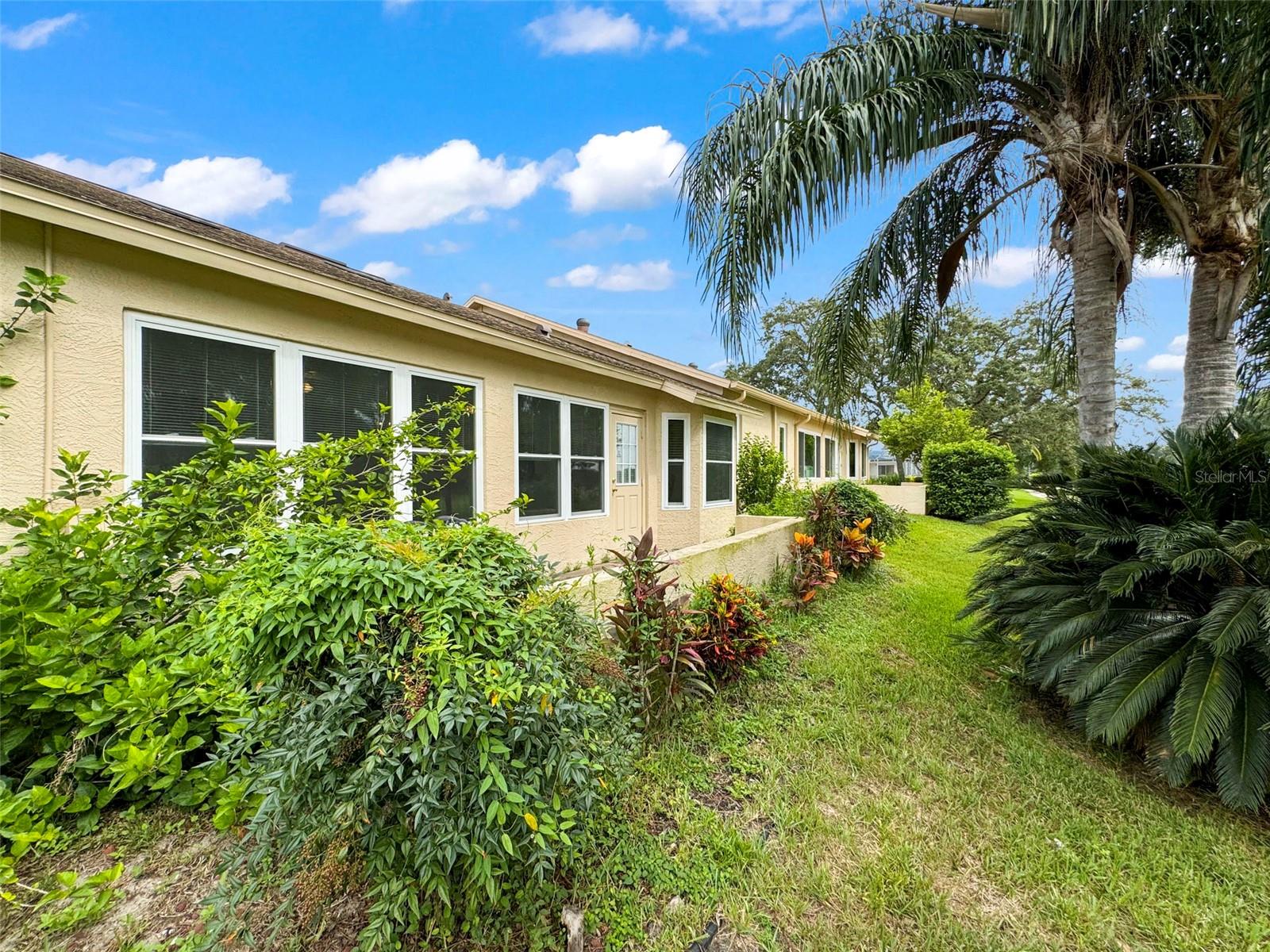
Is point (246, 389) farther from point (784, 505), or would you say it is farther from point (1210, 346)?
point (784, 505)

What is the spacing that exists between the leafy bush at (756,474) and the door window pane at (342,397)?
831cm

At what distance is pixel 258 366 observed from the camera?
4.43m

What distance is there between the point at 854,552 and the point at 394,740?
271 inches

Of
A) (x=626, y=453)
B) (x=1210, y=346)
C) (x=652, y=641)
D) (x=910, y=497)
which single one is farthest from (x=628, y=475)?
(x=910, y=497)

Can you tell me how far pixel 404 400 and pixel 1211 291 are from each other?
761 centimetres

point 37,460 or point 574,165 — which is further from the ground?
point 574,165

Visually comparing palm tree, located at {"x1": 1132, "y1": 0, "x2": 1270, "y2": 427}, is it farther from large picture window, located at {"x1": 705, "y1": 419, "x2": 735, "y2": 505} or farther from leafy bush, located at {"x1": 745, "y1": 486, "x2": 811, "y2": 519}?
large picture window, located at {"x1": 705, "y1": 419, "x2": 735, "y2": 505}

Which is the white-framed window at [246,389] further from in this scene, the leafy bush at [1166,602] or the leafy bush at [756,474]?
the leafy bush at [756,474]

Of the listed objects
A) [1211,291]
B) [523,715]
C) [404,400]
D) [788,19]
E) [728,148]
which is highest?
[788,19]

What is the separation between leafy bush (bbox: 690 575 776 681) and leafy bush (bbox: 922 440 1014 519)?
13.3 meters

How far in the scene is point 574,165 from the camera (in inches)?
588

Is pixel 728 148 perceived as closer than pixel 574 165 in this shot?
Yes

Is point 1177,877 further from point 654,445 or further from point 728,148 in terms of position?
point 654,445

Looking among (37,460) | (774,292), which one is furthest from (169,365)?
(774,292)
